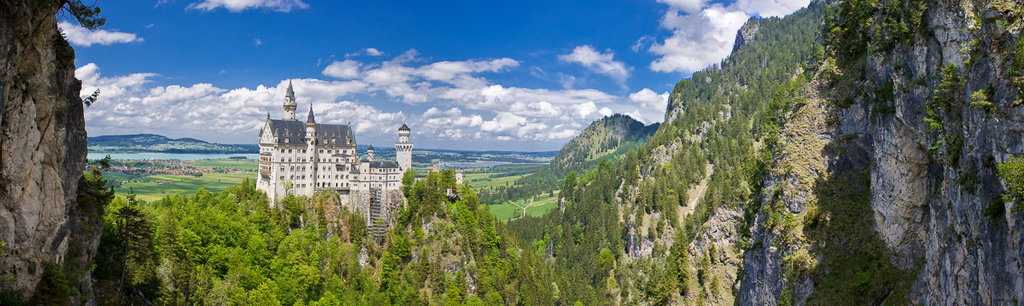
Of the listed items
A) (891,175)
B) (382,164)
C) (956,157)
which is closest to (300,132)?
(382,164)

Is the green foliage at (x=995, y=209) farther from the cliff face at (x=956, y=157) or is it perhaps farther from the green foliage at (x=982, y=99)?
the green foliage at (x=982, y=99)

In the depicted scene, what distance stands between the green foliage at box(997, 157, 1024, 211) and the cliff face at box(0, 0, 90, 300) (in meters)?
40.1

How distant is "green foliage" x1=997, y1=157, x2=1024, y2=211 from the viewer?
61.5ft

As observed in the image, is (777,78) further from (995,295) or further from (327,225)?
(995,295)

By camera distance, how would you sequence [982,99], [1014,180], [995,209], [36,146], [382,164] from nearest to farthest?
[1014,180] < [995,209] < [982,99] < [36,146] < [382,164]

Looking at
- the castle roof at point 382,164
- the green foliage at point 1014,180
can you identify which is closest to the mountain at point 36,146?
the green foliage at point 1014,180

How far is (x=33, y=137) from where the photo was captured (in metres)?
23.1

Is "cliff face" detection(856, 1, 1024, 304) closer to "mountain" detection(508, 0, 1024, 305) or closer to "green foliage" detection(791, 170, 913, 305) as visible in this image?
"mountain" detection(508, 0, 1024, 305)

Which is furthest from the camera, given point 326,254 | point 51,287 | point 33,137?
point 326,254

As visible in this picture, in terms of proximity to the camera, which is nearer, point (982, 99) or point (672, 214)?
point (982, 99)

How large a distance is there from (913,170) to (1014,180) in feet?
57.7

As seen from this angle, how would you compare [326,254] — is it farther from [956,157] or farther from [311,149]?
[956,157]

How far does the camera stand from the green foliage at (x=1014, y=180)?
18734 millimetres

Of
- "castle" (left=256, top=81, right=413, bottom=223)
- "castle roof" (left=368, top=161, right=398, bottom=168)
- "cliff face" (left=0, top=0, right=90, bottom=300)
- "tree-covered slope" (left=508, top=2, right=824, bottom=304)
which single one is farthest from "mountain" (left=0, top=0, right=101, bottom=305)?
"tree-covered slope" (left=508, top=2, right=824, bottom=304)
